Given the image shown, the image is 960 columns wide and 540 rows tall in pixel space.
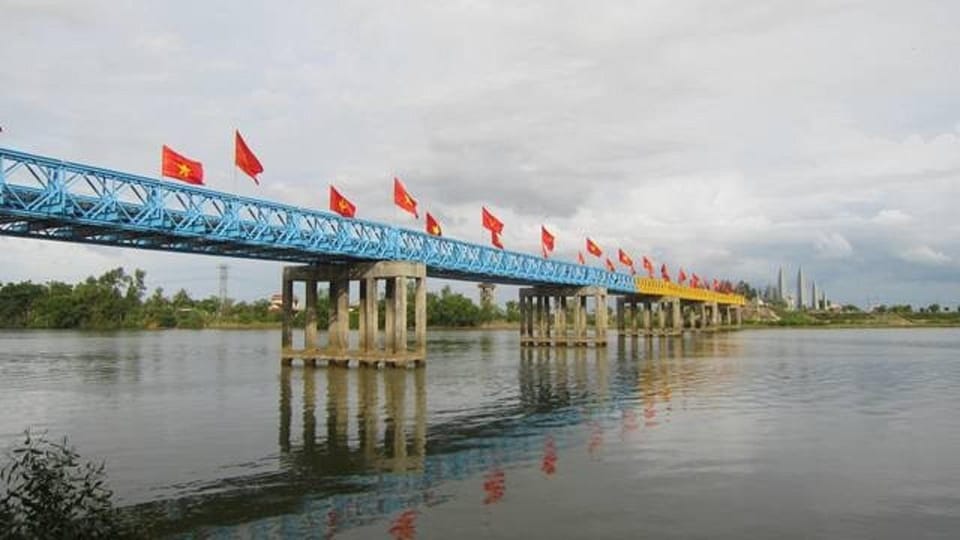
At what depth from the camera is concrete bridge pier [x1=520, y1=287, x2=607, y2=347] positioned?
4705 inches

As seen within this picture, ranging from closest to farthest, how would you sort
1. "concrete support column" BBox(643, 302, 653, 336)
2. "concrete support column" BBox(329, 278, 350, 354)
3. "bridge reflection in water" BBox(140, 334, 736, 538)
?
"bridge reflection in water" BBox(140, 334, 736, 538) → "concrete support column" BBox(329, 278, 350, 354) → "concrete support column" BBox(643, 302, 653, 336)

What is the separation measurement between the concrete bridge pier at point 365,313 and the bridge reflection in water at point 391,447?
325 inches

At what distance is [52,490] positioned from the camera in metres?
13.9

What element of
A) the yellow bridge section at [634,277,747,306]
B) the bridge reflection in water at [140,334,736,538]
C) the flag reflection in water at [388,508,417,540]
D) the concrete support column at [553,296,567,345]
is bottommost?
the flag reflection in water at [388,508,417,540]

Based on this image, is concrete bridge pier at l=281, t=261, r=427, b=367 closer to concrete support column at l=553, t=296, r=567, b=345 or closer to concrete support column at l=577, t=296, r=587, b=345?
concrete support column at l=577, t=296, r=587, b=345

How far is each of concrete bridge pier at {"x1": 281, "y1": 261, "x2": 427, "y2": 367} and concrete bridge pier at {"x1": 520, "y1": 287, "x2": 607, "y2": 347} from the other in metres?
47.5

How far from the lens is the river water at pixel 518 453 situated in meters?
19.9

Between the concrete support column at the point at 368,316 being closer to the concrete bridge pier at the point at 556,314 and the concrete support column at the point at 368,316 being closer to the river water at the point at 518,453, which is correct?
the river water at the point at 518,453

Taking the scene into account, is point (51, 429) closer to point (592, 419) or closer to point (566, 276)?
point (592, 419)

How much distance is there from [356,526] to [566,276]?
101767mm

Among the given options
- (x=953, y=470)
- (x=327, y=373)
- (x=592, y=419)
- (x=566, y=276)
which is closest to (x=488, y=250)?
(x=566, y=276)

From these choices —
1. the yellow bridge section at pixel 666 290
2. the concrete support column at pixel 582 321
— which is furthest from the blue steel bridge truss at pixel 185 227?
the yellow bridge section at pixel 666 290

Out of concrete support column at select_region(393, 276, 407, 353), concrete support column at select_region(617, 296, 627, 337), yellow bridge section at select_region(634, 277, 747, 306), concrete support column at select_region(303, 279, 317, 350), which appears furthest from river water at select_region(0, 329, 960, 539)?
concrete support column at select_region(617, 296, 627, 337)

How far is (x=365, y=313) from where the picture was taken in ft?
239
